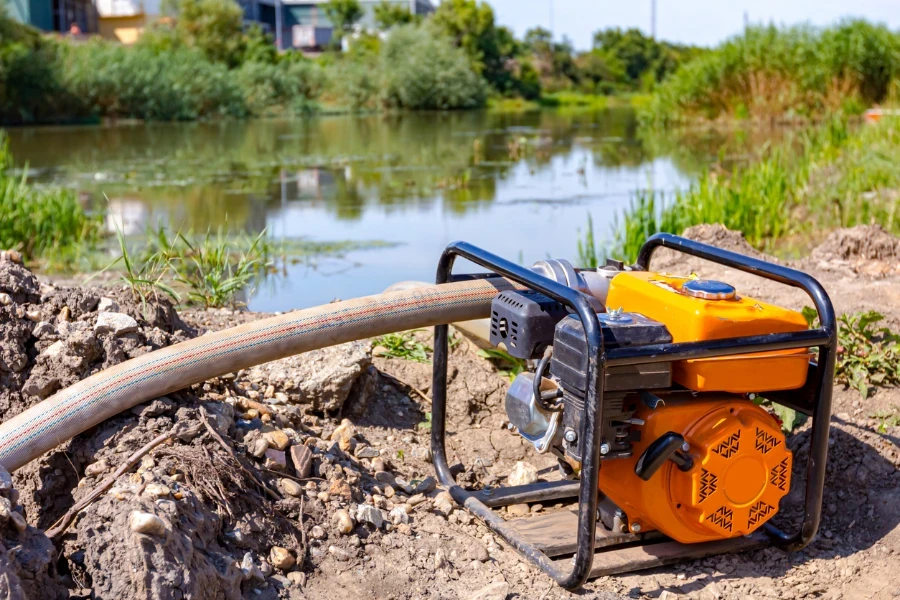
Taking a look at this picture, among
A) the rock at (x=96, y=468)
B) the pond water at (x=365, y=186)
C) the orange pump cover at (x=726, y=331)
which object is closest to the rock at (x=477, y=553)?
the orange pump cover at (x=726, y=331)

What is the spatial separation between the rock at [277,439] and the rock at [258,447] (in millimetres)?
23

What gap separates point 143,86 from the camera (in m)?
22.6

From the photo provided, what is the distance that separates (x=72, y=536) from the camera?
2.02 meters

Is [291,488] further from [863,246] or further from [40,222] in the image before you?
[40,222]

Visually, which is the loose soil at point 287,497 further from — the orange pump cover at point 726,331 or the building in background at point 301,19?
the building in background at point 301,19

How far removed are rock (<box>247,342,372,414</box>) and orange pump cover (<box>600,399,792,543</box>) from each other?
1048 millimetres

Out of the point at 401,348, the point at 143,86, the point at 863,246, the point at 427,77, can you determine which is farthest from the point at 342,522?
the point at 427,77

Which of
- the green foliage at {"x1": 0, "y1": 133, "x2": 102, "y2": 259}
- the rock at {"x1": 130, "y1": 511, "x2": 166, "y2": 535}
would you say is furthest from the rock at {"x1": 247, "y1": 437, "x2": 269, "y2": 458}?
the green foliage at {"x1": 0, "y1": 133, "x2": 102, "y2": 259}

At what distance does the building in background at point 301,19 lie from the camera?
53.6 metres

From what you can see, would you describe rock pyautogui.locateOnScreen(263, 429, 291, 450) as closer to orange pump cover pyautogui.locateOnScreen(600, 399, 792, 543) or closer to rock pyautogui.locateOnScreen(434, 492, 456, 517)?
rock pyautogui.locateOnScreen(434, 492, 456, 517)

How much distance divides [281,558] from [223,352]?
0.55m

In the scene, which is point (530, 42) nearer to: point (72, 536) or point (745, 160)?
point (745, 160)

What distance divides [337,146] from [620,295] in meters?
13.7

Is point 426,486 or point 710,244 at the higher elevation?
point 710,244
